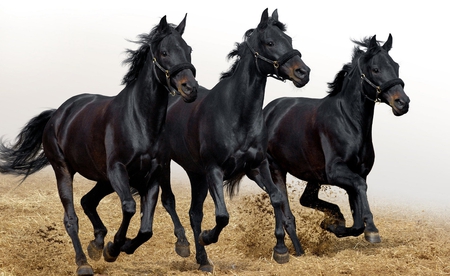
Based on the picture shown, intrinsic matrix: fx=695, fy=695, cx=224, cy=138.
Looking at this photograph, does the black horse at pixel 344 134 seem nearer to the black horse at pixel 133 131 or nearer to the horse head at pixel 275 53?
the horse head at pixel 275 53

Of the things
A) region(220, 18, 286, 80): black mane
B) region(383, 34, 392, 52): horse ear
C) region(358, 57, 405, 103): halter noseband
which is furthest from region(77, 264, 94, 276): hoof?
region(383, 34, 392, 52): horse ear

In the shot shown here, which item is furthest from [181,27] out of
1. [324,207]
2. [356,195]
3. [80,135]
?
[324,207]

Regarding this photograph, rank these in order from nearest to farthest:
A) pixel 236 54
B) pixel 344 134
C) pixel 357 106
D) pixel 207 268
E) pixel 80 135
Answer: pixel 80 135, pixel 207 268, pixel 236 54, pixel 344 134, pixel 357 106

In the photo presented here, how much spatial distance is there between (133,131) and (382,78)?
10.9 feet

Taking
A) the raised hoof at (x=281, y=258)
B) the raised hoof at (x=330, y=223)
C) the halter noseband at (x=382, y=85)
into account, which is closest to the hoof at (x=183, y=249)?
the raised hoof at (x=281, y=258)

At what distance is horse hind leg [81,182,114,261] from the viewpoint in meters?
7.99

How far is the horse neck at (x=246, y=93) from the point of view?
24.3 feet

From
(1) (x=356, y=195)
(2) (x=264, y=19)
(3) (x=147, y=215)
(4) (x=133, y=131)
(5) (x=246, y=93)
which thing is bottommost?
(3) (x=147, y=215)

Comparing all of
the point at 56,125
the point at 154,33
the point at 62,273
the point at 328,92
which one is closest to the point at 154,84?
the point at 154,33

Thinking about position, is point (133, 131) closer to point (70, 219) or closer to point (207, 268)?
point (70, 219)

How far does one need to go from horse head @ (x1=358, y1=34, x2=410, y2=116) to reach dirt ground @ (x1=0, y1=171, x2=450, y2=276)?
1.74 metres

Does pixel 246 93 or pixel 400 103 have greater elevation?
pixel 400 103

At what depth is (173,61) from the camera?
674cm

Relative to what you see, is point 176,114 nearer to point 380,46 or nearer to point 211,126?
point 211,126
